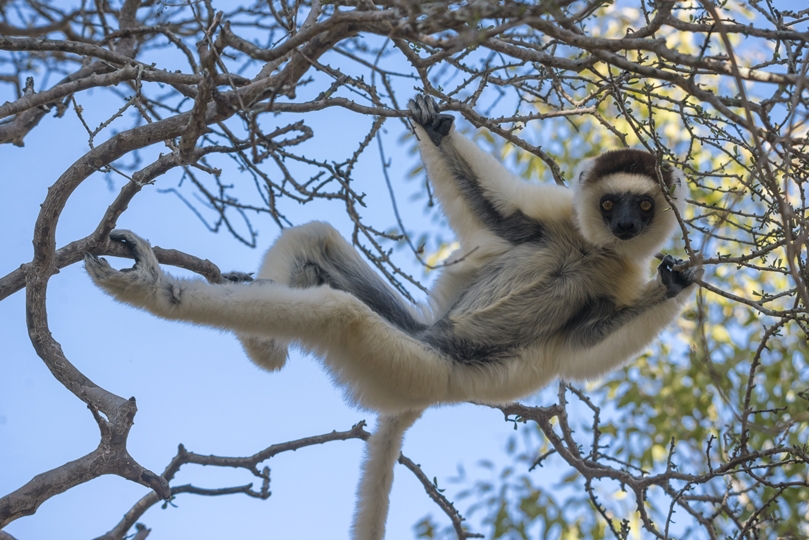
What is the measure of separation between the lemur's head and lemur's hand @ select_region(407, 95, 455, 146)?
1115 mm

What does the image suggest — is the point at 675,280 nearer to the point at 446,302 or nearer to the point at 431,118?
the point at 446,302

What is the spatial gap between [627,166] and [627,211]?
0.44 metres

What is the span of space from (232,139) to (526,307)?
2.34 m

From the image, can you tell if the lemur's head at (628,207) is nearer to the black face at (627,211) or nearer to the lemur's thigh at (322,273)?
the black face at (627,211)

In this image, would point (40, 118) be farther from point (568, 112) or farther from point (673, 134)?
point (673, 134)

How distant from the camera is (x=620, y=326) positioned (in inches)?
181

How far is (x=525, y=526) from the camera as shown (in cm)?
756

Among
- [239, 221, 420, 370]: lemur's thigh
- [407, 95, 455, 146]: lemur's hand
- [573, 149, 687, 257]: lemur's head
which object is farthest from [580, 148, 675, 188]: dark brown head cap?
[239, 221, 420, 370]: lemur's thigh

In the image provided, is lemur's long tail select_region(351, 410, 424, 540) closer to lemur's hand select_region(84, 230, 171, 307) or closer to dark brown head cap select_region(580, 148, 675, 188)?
lemur's hand select_region(84, 230, 171, 307)

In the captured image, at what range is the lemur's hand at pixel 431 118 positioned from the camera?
17.0ft

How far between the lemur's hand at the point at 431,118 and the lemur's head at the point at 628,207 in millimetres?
1115

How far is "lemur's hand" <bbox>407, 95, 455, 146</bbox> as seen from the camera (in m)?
5.20

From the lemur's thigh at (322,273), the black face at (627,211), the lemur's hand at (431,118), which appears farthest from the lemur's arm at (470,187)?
the lemur's thigh at (322,273)

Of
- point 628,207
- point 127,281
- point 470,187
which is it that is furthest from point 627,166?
point 127,281
